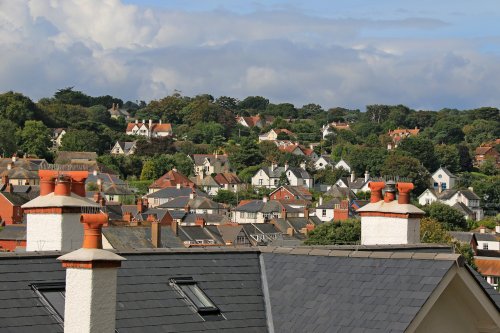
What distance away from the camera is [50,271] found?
10844mm

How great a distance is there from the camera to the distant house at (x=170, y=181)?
5423 inches

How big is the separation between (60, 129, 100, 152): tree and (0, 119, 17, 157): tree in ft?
44.4

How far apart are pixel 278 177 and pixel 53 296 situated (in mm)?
150211

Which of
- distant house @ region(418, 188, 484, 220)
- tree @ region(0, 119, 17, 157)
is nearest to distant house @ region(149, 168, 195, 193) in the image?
tree @ region(0, 119, 17, 157)

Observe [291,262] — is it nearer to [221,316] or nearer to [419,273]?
[221,316]

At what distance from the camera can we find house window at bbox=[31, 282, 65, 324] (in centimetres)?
1017

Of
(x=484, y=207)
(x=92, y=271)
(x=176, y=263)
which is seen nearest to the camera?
(x=92, y=271)

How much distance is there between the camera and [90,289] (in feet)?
28.5

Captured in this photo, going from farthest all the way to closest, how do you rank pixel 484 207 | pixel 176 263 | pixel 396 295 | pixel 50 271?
pixel 484 207, pixel 176 263, pixel 50 271, pixel 396 295

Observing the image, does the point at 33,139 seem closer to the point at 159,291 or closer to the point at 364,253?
the point at 159,291

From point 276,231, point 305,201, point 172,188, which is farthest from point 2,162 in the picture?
point 276,231

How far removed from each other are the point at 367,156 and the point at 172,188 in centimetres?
4887

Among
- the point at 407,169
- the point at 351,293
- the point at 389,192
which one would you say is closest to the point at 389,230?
the point at 389,192

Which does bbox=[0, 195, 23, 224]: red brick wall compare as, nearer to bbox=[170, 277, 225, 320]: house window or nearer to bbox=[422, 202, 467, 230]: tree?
bbox=[422, 202, 467, 230]: tree
